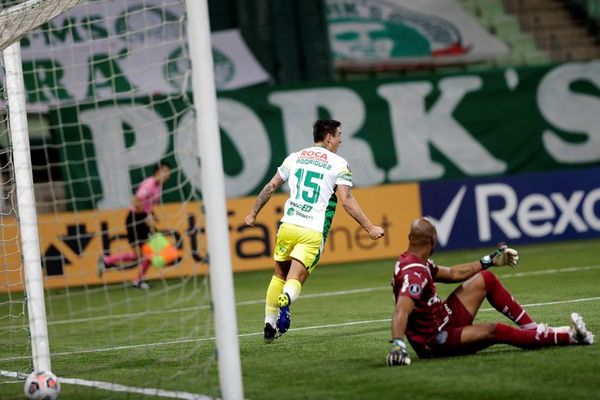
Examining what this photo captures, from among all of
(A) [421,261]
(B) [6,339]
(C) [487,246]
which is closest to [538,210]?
(C) [487,246]

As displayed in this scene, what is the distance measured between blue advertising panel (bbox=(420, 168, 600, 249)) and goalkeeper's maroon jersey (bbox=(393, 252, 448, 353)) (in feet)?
37.4

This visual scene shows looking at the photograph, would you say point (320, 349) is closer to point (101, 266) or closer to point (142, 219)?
point (142, 219)

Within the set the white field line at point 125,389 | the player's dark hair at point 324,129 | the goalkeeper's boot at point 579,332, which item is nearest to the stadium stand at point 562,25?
the player's dark hair at point 324,129

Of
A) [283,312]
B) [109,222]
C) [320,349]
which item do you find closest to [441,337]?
[320,349]

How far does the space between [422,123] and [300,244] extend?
1171cm

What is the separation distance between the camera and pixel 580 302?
1101 centimetres

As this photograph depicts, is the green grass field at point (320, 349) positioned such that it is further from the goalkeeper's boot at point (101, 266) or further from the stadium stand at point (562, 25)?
the stadium stand at point (562, 25)

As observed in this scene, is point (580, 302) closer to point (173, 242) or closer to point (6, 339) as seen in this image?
point (6, 339)

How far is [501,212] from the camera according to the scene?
1933 centimetres

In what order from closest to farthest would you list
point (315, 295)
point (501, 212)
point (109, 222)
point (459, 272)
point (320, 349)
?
1. point (459, 272)
2. point (320, 349)
3. point (315, 295)
4. point (109, 222)
5. point (501, 212)

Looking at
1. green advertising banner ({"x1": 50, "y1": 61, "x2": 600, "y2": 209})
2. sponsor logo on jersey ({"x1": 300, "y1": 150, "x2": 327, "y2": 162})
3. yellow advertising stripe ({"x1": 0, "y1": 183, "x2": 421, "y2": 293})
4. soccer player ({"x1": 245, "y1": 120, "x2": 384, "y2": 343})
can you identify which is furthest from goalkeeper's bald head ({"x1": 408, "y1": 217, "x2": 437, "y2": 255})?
green advertising banner ({"x1": 50, "y1": 61, "x2": 600, "y2": 209})

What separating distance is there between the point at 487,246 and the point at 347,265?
252cm

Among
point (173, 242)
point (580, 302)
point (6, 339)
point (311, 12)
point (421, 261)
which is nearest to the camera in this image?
point (421, 261)

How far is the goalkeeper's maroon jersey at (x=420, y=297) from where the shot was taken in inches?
298
